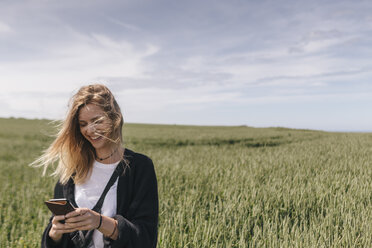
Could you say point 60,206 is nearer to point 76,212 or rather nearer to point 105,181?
point 76,212

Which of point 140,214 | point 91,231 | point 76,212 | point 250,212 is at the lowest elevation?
point 250,212

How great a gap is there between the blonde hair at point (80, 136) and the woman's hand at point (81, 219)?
1.57 ft

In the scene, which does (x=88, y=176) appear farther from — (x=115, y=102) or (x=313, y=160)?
(x=313, y=160)

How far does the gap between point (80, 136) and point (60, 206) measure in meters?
0.76

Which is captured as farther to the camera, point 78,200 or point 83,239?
point 78,200

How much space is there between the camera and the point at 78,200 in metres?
1.81

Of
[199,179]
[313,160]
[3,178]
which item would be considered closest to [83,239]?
[199,179]

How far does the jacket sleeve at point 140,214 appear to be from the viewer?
154cm

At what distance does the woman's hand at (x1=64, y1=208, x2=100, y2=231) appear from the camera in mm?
1344

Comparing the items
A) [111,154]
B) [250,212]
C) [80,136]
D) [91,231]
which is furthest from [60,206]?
[250,212]

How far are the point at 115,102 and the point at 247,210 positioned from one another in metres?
2.47

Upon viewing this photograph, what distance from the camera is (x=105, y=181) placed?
1.79m

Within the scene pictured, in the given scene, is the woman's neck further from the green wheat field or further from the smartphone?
the smartphone

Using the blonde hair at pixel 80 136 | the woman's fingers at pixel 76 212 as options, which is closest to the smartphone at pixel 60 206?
the woman's fingers at pixel 76 212
